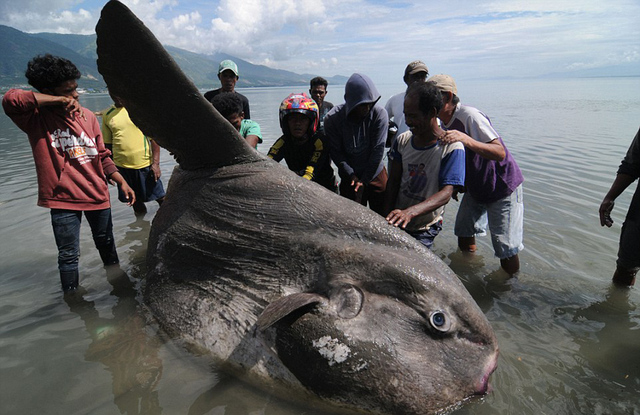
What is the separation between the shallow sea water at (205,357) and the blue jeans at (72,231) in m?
0.56

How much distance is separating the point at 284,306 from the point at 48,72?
10.0 feet

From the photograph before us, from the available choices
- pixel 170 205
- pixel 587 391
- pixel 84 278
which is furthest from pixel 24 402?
pixel 587 391

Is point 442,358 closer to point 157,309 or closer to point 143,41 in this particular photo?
point 157,309

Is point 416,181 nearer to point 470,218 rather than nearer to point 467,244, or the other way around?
point 470,218

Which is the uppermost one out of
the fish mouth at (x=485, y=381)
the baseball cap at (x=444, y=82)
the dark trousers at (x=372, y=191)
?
the baseball cap at (x=444, y=82)

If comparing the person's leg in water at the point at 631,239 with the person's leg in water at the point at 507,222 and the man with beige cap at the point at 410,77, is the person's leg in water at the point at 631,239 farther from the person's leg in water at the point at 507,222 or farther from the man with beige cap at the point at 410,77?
the man with beige cap at the point at 410,77

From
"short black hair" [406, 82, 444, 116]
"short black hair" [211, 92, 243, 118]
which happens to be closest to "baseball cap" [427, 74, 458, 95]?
"short black hair" [406, 82, 444, 116]

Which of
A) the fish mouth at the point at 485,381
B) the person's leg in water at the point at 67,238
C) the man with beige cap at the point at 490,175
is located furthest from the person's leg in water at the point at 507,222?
the person's leg in water at the point at 67,238

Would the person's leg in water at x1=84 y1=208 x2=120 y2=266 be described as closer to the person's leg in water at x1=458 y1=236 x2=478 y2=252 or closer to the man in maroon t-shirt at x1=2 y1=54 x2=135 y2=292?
the man in maroon t-shirt at x1=2 y1=54 x2=135 y2=292

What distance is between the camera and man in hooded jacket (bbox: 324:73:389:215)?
4270 mm

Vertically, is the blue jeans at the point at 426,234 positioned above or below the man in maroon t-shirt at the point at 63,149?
below

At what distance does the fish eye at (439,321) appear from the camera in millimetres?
2328

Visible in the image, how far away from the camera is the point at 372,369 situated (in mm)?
2244

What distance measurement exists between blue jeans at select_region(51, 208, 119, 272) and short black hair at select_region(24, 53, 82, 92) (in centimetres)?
120
